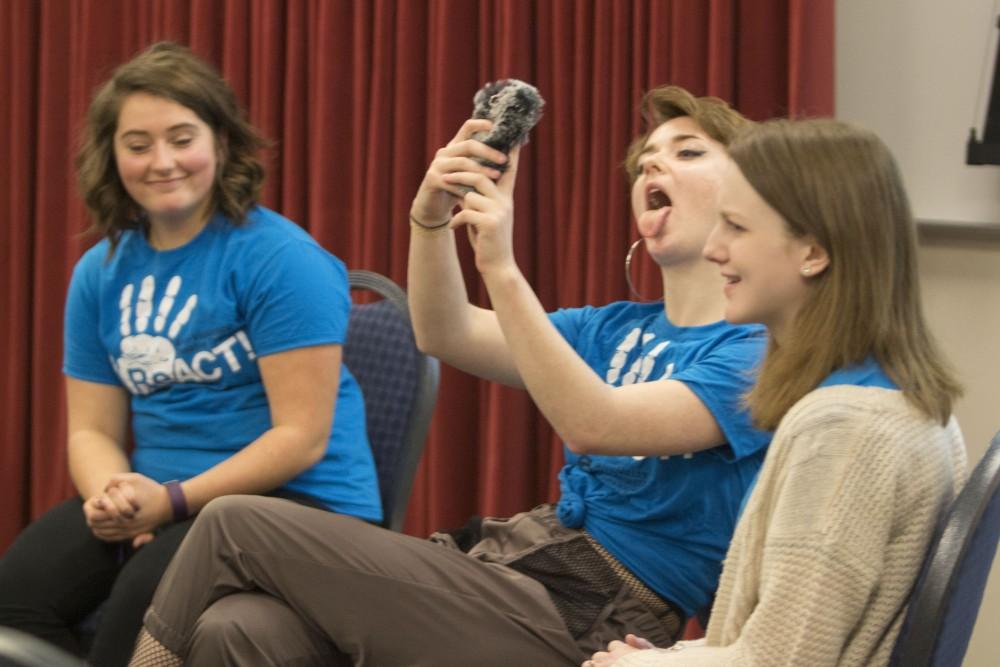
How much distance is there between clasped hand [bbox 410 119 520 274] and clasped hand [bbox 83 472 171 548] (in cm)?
63

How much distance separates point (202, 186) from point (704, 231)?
0.83m

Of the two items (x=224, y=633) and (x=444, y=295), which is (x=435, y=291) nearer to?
(x=444, y=295)

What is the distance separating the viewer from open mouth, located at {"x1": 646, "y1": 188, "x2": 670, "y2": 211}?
1.70 m

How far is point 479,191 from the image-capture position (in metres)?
1.46

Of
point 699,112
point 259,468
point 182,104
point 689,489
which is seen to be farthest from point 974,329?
point 182,104

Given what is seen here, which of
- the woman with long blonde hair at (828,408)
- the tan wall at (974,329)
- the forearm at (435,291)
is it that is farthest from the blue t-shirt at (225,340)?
the tan wall at (974,329)

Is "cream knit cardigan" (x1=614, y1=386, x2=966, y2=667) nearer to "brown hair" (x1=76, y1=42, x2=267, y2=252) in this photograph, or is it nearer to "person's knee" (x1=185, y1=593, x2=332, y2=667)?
"person's knee" (x1=185, y1=593, x2=332, y2=667)

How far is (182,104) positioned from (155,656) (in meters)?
0.96

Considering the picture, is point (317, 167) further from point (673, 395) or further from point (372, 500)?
point (673, 395)

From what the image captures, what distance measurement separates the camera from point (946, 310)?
250 cm

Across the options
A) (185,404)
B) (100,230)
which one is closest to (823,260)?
(185,404)

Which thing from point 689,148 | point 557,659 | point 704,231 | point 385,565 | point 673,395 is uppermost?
point 689,148

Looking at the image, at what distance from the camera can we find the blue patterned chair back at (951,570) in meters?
1.05

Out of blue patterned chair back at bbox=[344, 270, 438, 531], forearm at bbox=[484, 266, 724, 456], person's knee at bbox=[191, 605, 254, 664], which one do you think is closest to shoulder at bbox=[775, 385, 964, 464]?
forearm at bbox=[484, 266, 724, 456]
